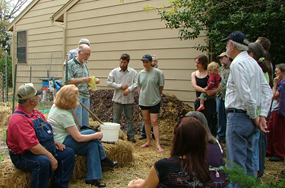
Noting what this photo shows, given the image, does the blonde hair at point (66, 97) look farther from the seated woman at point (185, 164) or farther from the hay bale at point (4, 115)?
the hay bale at point (4, 115)

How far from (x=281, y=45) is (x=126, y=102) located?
3258 millimetres

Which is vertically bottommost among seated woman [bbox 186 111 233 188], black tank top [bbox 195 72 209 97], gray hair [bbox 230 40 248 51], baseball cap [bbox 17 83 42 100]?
seated woman [bbox 186 111 233 188]

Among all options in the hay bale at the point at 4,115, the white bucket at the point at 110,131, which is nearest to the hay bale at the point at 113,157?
the white bucket at the point at 110,131

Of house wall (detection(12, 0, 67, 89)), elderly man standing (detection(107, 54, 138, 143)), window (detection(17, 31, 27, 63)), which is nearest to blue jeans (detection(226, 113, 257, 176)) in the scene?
elderly man standing (detection(107, 54, 138, 143))

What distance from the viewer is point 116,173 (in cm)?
432

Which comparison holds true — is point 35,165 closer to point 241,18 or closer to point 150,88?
point 150,88

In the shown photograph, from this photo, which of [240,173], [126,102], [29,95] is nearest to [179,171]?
[240,173]

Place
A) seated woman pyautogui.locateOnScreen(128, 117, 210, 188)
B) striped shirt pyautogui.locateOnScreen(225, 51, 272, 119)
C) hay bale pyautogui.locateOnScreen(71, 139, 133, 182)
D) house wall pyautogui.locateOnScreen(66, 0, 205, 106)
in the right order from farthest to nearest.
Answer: house wall pyautogui.locateOnScreen(66, 0, 205, 106) → hay bale pyautogui.locateOnScreen(71, 139, 133, 182) → striped shirt pyautogui.locateOnScreen(225, 51, 272, 119) → seated woman pyautogui.locateOnScreen(128, 117, 210, 188)

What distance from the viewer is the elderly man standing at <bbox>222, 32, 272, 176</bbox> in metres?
3.00

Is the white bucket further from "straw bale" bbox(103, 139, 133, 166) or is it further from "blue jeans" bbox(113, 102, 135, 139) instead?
"blue jeans" bbox(113, 102, 135, 139)

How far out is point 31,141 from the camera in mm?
3057

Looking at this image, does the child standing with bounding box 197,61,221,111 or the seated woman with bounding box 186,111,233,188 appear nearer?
the seated woman with bounding box 186,111,233,188

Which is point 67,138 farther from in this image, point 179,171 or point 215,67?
point 215,67

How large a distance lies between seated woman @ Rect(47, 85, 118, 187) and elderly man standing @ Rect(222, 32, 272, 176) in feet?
5.74
